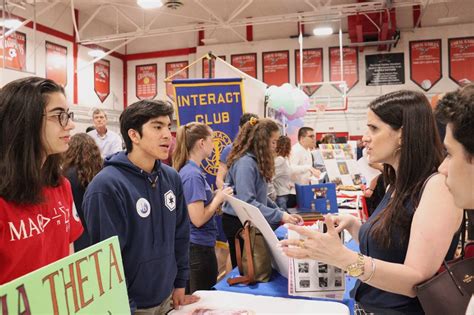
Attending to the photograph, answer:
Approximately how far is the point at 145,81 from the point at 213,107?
9.95 metres

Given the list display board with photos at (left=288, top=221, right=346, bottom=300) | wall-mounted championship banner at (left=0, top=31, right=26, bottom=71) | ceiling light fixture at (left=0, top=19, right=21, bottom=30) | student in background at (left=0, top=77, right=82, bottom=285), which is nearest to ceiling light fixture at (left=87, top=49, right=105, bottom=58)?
wall-mounted championship banner at (left=0, top=31, right=26, bottom=71)

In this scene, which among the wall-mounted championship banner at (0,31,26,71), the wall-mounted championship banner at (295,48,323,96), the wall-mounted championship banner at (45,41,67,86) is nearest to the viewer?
the wall-mounted championship banner at (0,31,26,71)

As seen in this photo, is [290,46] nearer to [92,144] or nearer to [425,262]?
[92,144]

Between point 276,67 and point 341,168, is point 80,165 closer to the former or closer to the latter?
point 341,168

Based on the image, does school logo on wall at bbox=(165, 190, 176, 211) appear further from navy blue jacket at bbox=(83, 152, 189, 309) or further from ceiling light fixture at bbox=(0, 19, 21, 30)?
ceiling light fixture at bbox=(0, 19, 21, 30)

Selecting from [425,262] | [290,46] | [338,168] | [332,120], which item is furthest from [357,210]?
[290,46]

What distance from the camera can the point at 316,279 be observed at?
1.58 m

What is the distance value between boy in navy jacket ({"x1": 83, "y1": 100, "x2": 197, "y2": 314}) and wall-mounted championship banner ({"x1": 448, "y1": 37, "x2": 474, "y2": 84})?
444 inches

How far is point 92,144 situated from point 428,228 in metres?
2.53

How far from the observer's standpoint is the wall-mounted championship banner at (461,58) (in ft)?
35.4

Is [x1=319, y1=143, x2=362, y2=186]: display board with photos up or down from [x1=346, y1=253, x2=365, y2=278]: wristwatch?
up

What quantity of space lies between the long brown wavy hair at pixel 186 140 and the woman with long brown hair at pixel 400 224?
155cm

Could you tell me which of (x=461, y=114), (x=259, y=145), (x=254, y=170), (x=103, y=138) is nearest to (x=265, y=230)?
(x=461, y=114)

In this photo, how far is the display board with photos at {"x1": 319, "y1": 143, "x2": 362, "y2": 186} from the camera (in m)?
6.08
